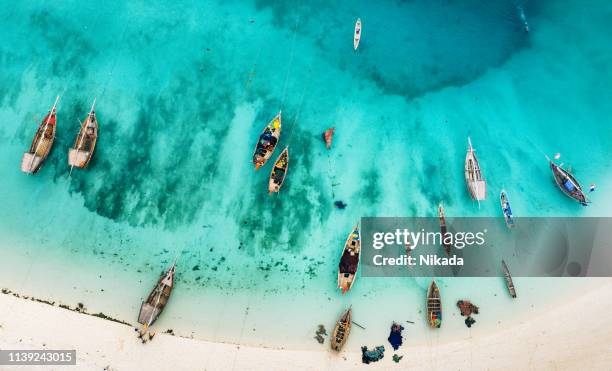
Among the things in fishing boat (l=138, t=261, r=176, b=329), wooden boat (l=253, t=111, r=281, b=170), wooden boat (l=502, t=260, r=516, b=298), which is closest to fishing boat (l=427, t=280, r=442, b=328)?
wooden boat (l=502, t=260, r=516, b=298)

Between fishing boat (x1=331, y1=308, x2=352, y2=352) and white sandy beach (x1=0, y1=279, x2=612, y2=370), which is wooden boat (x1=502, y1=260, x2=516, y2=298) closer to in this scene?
white sandy beach (x1=0, y1=279, x2=612, y2=370)

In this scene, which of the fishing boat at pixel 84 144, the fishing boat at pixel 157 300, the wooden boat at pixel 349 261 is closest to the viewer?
the fishing boat at pixel 157 300

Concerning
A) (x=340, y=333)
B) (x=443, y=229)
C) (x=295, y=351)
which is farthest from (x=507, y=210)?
(x=295, y=351)

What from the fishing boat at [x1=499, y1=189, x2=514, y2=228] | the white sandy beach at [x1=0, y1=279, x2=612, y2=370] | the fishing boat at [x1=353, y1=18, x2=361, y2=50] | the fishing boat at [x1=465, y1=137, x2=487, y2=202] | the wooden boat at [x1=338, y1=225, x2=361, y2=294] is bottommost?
the white sandy beach at [x1=0, y1=279, x2=612, y2=370]

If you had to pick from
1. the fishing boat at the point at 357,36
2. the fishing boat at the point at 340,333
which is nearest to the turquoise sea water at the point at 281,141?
the fishing boat at the point at 357,36

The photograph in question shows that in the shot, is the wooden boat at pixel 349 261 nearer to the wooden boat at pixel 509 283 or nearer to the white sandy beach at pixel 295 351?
the white sandy beach at pixel 295 351
